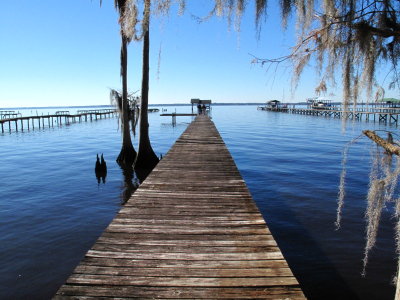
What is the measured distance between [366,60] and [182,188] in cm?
488

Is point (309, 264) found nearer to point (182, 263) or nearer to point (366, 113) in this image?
point (182, 263)

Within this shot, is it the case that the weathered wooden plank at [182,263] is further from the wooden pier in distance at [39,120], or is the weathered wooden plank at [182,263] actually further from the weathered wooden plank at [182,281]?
the wooden pier in distance at [39,120]

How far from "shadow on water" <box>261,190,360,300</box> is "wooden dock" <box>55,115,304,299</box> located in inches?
68.9

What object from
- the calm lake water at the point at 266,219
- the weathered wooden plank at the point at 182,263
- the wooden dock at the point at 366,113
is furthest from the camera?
the calm lake water at the point at 266,219

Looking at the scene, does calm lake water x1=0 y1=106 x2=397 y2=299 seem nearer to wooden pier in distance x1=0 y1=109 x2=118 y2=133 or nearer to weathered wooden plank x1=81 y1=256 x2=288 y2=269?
weathered wooden plank x1=81 y1=256 x2=288 y2=269

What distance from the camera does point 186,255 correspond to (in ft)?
12.0

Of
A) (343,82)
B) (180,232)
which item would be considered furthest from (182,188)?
(343,82)

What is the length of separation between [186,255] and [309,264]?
365 centimetres

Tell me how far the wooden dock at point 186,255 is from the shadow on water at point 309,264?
175 cm

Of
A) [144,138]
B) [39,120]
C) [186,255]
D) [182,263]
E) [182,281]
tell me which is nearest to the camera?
[182,281]

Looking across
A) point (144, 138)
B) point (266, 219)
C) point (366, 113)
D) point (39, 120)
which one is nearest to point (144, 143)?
point (144, 138)

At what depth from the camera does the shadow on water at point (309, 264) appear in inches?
205

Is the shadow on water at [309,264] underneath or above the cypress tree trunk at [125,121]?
underneath

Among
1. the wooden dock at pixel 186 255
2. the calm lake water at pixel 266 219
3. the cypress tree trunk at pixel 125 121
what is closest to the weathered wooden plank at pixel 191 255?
the wooden dock at pixel 186 255
